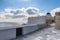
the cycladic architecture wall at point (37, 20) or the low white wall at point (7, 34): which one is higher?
the cycladic architecture wall at point (37, 20)

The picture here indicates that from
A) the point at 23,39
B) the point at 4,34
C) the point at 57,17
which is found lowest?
the point at 23,39

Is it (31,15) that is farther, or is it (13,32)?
(31,15)

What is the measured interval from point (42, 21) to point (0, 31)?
324 centimetres

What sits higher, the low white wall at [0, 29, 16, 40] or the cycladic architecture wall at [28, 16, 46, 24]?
the cycladic architecture wall at [28, 16, 46, 24]

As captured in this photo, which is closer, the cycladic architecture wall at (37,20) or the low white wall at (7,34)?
the low white wall at (7,34)

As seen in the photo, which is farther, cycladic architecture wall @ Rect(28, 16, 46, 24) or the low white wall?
cycladic architecture wall @ Rect(28, 16, 46, 24)

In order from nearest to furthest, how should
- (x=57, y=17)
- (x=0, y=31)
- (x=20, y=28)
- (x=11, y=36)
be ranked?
1. (x=0, y=31)
2. (x=11, y=36)
3. (x=20, y=28)
4. (x=57, y=17)

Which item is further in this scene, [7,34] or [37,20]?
[37,20]

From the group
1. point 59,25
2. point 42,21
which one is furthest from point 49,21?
point 59,25

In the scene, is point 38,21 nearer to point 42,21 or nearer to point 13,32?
point 42,21

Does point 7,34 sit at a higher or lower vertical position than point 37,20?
lower

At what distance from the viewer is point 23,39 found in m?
2.73

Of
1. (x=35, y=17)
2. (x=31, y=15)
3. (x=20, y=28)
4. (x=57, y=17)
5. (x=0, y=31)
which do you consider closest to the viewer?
(x=0, y=31)

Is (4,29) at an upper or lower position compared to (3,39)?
upper
